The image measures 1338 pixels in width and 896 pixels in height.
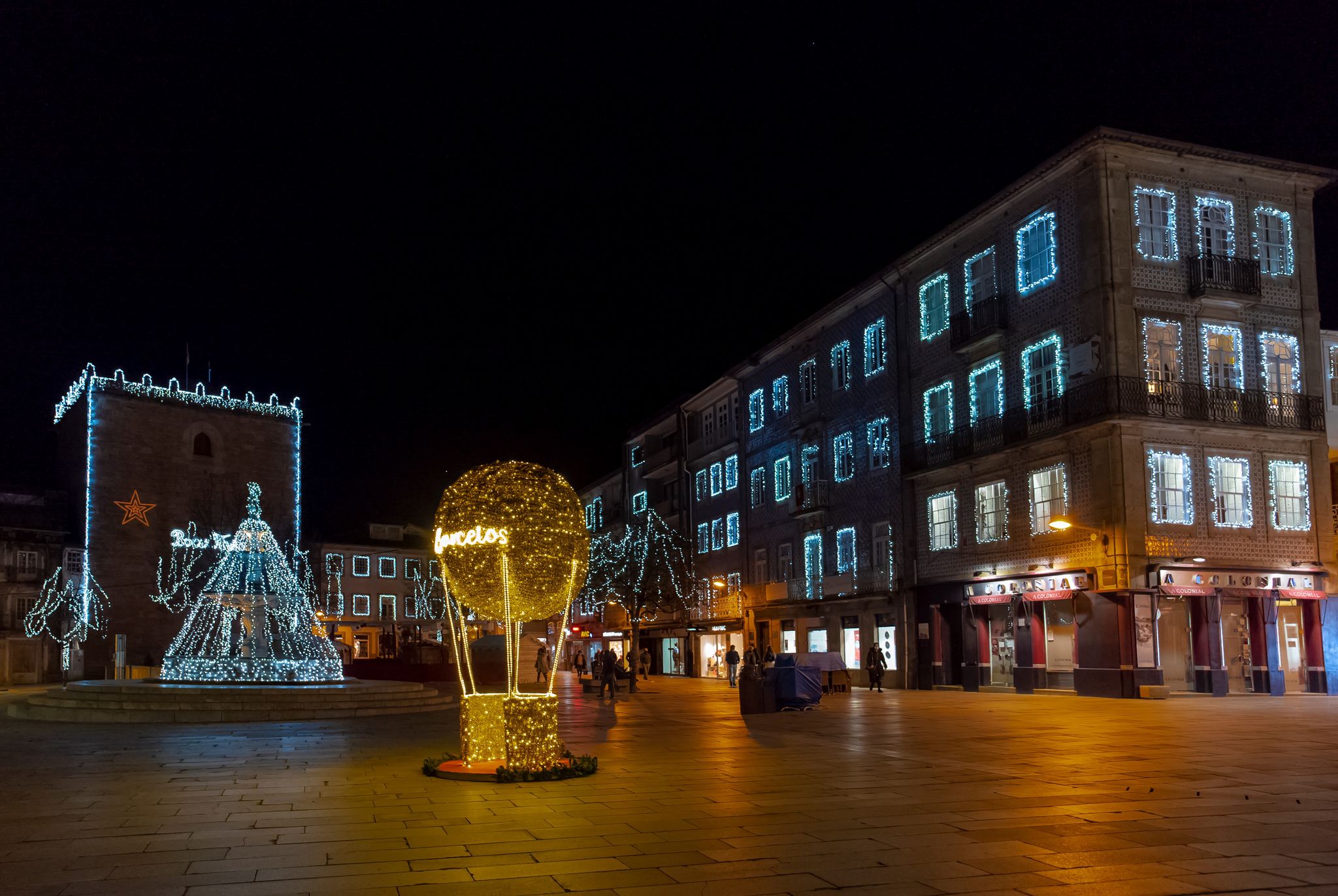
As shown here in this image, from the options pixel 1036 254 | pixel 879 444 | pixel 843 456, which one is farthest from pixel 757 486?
pixel 1036 254

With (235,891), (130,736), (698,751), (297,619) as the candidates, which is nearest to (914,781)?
(698,751)

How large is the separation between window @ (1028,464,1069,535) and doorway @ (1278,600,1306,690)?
20.8 feet

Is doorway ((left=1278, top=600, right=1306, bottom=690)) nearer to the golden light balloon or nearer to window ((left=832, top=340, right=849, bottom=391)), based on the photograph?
window ((left=832, top=340, right=849, bottom=391))

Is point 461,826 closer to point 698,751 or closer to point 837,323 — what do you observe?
point 698,751

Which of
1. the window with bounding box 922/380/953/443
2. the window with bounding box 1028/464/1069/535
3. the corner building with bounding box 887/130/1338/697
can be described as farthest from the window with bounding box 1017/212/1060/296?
the window with bounding box 1028/464/1069/535

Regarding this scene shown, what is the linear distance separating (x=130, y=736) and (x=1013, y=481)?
77.2 ft

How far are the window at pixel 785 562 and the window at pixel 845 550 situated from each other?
3597 mm

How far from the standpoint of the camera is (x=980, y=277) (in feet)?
116

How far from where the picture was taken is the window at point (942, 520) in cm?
3672

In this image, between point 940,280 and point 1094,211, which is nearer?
point 1094,211

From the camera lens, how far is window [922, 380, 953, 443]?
36.9 meters

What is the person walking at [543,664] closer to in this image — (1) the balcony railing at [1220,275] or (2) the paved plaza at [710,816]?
(2) the paved plaza at [710,816]

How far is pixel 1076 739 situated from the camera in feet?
58.3

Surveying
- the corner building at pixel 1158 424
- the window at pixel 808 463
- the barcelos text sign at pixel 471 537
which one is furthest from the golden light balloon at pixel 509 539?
the window at pixel 808 463
